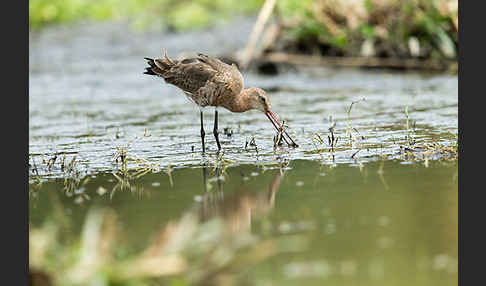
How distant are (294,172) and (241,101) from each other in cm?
232

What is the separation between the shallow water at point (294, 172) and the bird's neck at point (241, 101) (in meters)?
0.43

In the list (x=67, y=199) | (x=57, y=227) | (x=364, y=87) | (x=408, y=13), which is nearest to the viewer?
(x=57, y=227)

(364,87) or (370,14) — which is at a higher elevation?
(370,14)

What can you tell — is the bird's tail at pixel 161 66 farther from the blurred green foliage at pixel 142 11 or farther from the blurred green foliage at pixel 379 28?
the blurred green foliage at pixel 142 11

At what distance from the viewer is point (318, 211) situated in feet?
21.2

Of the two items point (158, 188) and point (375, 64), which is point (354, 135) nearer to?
point (158, 188)

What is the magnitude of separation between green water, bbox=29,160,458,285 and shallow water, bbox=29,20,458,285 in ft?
0.04

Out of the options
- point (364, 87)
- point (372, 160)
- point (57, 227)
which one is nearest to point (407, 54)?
point (364, 87)

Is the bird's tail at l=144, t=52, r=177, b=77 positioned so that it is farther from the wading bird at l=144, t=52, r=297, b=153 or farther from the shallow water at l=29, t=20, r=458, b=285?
the shallow water at l=29, t=20, r=458, b=285

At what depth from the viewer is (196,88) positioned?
10.5m

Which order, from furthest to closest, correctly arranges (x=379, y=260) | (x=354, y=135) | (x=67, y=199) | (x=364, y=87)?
(x=364, y=87) → (x=354, y=135) → (x=67, y=199) → (x=379, y=260)

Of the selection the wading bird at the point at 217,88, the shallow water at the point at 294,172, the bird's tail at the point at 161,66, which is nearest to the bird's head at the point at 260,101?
the wading bird at the point at 217,88

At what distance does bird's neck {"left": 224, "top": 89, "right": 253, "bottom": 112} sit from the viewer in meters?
10.2

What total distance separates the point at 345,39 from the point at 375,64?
805 mm
